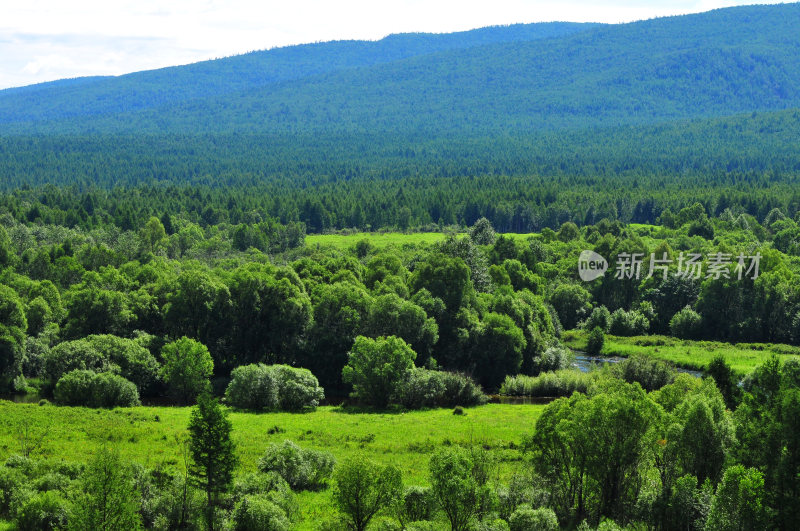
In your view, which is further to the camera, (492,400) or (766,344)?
(766,344)

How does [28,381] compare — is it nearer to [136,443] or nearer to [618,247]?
[136,443]

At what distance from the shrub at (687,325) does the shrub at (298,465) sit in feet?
228

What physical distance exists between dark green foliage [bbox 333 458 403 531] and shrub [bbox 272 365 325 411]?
30.7m

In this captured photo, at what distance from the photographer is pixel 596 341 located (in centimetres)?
10219

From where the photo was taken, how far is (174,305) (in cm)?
8206

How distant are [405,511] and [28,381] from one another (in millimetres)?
47033

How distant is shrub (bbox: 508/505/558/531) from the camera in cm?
4059

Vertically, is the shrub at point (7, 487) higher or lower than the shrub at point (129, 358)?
higher

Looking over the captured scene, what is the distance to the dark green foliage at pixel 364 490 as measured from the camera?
4066 cm

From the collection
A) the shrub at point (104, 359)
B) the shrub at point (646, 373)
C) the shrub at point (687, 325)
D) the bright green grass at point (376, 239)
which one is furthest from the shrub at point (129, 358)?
the bright green grass at point (376, 239)

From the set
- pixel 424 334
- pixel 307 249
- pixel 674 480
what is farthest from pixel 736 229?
pixel 674 480

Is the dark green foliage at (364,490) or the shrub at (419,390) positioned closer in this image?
the dark green foliage at (364,490)

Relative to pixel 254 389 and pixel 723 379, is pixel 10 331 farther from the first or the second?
pixel 723 379

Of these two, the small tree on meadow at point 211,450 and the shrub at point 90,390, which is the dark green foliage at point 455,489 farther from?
the shrub at point 90,390
